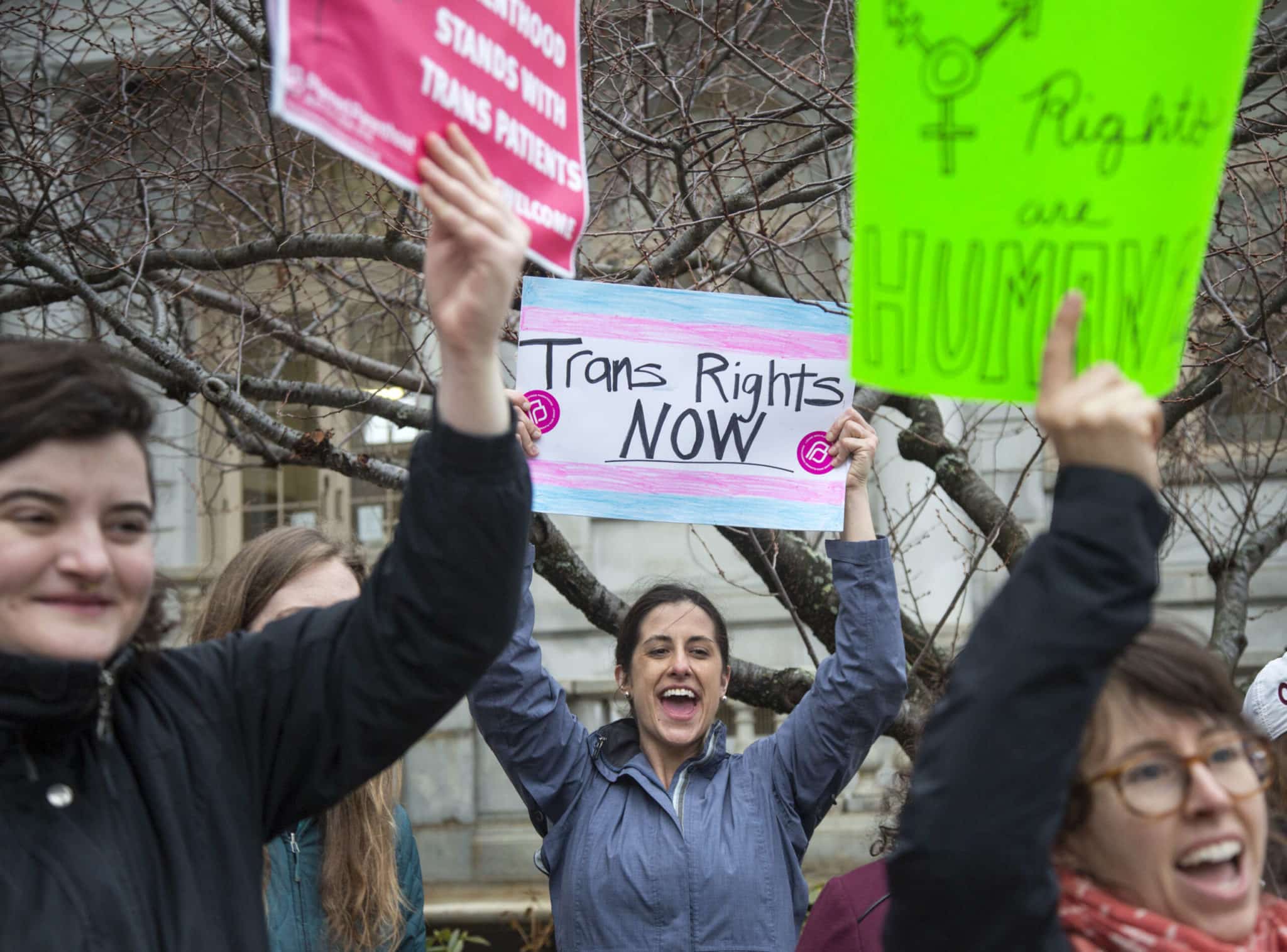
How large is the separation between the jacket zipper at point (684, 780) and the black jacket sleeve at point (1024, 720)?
182 cm

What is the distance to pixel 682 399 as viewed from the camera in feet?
10.9

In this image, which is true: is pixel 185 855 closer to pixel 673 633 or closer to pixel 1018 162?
pixel 1018 162

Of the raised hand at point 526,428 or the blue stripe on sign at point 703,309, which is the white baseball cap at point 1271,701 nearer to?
the blue stripe on sign at point 703,309

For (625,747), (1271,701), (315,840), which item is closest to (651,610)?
(625,747)

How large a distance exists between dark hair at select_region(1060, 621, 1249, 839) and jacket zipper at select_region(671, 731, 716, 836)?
1.67m

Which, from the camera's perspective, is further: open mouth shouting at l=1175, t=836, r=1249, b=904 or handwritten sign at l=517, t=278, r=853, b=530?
handwritten sign at l=517, t=278, r=853, b=530

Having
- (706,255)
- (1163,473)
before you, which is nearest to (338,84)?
(706,255)

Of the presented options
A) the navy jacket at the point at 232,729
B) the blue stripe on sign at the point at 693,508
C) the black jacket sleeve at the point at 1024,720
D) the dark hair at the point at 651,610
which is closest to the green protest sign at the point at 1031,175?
the black jacket sleeve at the point at 1024,720

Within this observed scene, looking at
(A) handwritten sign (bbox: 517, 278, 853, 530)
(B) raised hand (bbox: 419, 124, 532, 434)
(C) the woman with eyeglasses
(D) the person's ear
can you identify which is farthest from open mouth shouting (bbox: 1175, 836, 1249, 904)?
(A) handwritten sign (bbox: 517, 278, 853, 530)

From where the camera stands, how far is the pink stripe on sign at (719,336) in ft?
10.8

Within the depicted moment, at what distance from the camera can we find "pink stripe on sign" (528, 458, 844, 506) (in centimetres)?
326

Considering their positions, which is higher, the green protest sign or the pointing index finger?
the green protest sign

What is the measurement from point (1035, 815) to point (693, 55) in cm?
514

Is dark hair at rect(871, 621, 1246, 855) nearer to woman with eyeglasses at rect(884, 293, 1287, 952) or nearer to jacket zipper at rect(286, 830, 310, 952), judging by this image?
woman with eyeglasses at rect(884, 293, 1287, 952)
